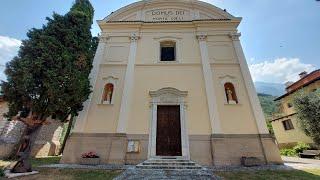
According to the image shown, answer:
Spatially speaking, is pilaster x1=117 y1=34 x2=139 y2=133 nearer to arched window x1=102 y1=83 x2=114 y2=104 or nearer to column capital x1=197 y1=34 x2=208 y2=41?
arched window x1=102 y1=83 x2=114 y2=104

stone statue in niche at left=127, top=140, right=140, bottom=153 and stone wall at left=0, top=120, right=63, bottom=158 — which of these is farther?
stone wall at left=0, top=120, right=63, bottom=158

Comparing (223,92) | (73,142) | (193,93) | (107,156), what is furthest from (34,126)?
(223,92)

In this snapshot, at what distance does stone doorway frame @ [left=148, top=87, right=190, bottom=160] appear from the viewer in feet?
33.6

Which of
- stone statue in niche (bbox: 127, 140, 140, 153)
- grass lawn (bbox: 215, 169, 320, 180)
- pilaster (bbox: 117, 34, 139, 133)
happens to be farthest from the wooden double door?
grass lawn (bbox: 215, 169, 320, 180)

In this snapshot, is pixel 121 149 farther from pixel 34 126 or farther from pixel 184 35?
pixel 184 35

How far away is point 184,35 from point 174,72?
9.95 ft

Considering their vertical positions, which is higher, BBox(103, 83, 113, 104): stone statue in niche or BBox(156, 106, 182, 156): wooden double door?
BBox(103, 83, 113, 104): stone statue in niche

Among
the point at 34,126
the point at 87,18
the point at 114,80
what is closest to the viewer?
the point at 34,126

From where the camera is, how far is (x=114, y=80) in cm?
1216

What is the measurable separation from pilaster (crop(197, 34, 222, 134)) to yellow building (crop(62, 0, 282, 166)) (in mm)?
51

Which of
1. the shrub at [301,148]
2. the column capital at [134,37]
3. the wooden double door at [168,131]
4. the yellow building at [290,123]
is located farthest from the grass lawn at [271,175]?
the yellow building at [290,123]

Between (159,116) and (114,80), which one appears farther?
(114,80)

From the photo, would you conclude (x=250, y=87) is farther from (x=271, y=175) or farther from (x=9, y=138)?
(x=9, y=138)

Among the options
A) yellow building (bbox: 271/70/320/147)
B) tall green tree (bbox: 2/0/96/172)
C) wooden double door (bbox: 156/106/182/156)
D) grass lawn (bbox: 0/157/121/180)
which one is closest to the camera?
grass lawn (bbox: 0/157/121/180)
